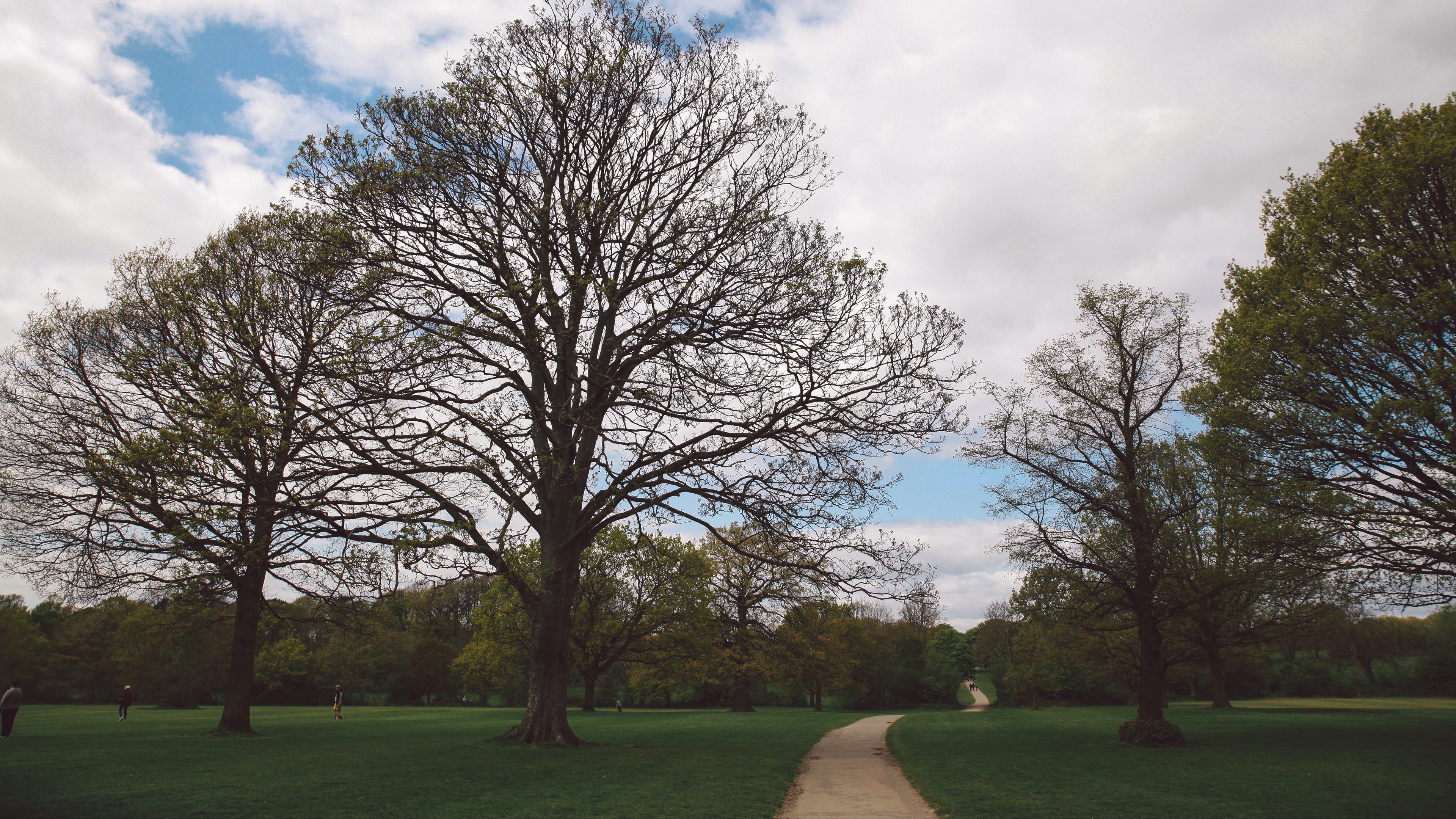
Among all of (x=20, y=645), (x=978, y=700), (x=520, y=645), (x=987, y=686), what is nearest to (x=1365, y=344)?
(x=520, y=645)

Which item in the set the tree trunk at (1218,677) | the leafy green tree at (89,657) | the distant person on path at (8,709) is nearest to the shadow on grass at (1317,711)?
the tree trunk at (1218,677)

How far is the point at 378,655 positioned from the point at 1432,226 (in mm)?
68572

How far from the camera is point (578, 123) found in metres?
15.3

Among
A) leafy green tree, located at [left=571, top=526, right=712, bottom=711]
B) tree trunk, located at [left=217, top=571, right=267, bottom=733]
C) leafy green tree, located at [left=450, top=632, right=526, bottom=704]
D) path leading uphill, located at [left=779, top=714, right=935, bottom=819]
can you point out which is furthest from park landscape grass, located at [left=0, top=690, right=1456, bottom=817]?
leafy green tree, located at [left=450, top=632, right=526, bottom=704]

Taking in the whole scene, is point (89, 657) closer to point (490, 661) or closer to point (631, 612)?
point (490, 661)

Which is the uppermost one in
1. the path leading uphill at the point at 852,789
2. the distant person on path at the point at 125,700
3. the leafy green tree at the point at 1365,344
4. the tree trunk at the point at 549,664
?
the leafy green tree at the point at 1365,344

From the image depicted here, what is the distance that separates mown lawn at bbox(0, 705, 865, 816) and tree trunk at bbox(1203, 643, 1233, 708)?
24407mm

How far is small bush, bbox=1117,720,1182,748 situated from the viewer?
18.3 m

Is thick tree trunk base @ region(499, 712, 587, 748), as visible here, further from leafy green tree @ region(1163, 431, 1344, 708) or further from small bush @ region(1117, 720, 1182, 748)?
leafy green tree @ region(1163, 431, 1344, 708)

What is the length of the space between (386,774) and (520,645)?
79.2 feet

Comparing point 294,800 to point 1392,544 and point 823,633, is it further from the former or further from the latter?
point 823,633

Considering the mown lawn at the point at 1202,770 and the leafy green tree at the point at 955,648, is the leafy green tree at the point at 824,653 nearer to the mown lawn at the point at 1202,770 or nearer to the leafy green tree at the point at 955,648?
the mown lawn at the point at 1202,770

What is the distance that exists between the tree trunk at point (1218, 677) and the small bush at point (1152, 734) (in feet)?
65.7

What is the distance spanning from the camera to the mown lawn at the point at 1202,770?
9.80 metres
